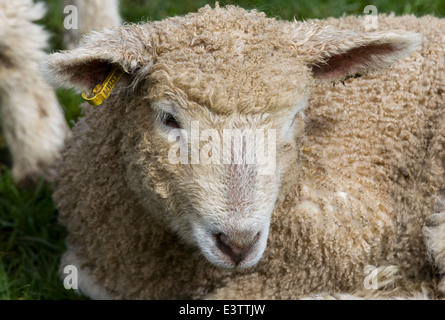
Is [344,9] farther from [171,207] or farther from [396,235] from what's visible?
[171,207]

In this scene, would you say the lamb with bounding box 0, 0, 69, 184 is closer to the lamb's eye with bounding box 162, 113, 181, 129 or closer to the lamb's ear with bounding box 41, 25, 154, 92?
the lamb's ear with bounding box 41, 25, 154, 92

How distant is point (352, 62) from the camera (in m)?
3.67

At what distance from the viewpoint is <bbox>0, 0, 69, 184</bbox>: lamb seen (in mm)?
5469

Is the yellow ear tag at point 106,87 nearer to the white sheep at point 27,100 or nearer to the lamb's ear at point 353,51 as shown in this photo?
the lamb's ear at point 353,51

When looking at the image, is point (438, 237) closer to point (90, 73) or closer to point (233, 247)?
point (233, 247)

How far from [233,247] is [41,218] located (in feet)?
7.89

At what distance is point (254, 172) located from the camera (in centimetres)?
326

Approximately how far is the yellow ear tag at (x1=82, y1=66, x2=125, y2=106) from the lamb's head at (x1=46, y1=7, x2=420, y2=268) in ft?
0.19

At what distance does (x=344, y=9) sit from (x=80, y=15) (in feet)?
7.45

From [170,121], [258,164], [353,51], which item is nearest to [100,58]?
[170,121]

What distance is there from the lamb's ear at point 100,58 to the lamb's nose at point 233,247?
861 millimetres

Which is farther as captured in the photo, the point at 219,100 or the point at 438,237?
the point at 438,237
